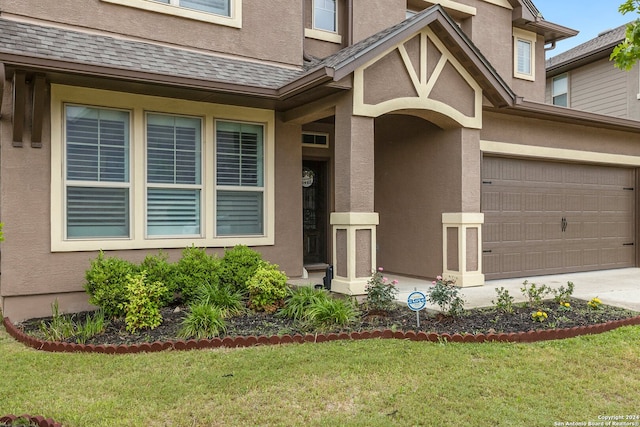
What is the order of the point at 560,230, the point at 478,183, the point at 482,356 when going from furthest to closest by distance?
1. the point at 560,230
2. the point at 478,183
3. the point at 482,356

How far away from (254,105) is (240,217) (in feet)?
6.28

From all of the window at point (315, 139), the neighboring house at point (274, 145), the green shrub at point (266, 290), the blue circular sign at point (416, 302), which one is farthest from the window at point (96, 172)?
the blue circular sign at point (416, 302)

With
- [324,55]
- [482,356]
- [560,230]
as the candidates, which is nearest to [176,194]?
[324,55]

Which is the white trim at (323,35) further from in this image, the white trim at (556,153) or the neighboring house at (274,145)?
the white trim at (556,153)

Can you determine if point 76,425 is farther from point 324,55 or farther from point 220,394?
point 324,55

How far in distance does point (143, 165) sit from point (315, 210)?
160 inches

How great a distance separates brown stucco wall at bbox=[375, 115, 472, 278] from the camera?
354 inches

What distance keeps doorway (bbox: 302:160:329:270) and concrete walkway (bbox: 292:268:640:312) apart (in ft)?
2.02

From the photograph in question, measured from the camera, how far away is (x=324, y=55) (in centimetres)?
992

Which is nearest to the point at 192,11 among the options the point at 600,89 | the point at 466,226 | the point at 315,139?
the point at 315,139

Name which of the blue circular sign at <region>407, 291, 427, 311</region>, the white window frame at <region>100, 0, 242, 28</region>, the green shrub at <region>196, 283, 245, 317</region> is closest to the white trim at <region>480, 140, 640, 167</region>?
the blue circular sign at <region>407, 291, 427, 311</region>

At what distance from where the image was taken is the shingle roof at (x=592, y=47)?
15470 millimetres

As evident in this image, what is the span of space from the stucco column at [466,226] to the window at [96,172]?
215 inches

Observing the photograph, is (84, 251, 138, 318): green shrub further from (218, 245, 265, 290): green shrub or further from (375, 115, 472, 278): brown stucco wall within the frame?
(375, 115, 472, 278): brown stucco wall
